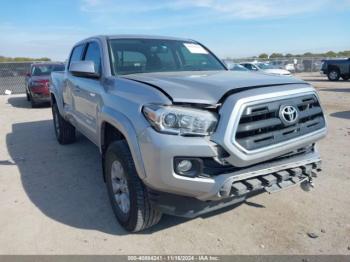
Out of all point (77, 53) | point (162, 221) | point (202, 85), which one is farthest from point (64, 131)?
point (202, 85)

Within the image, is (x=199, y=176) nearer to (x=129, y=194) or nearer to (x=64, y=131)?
(x=129, y=194)

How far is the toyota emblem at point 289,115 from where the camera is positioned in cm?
301

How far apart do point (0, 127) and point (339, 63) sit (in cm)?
2104

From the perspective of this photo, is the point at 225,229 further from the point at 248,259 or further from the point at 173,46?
the point at 173,46

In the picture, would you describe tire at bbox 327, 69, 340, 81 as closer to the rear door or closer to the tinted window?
the tinted window

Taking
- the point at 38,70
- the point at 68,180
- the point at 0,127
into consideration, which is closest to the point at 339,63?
the point at 38,70

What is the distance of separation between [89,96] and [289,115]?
2.50 m

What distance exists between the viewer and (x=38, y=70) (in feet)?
46.4

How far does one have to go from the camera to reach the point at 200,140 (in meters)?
2.73

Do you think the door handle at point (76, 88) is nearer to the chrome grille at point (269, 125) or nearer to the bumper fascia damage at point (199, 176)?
the bumper fascia damage at point (199, 176)

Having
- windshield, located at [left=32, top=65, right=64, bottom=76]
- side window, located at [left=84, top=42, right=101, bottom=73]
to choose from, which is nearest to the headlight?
side window, located at [left=84, top=42, right=101, bottom=73]

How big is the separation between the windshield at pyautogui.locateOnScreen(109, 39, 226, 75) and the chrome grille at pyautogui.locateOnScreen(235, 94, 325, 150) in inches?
64.4

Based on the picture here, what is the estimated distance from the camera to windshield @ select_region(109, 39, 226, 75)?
4.16 metres

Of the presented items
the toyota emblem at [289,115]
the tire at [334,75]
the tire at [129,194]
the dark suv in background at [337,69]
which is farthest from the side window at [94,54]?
the tire at [334,75]
